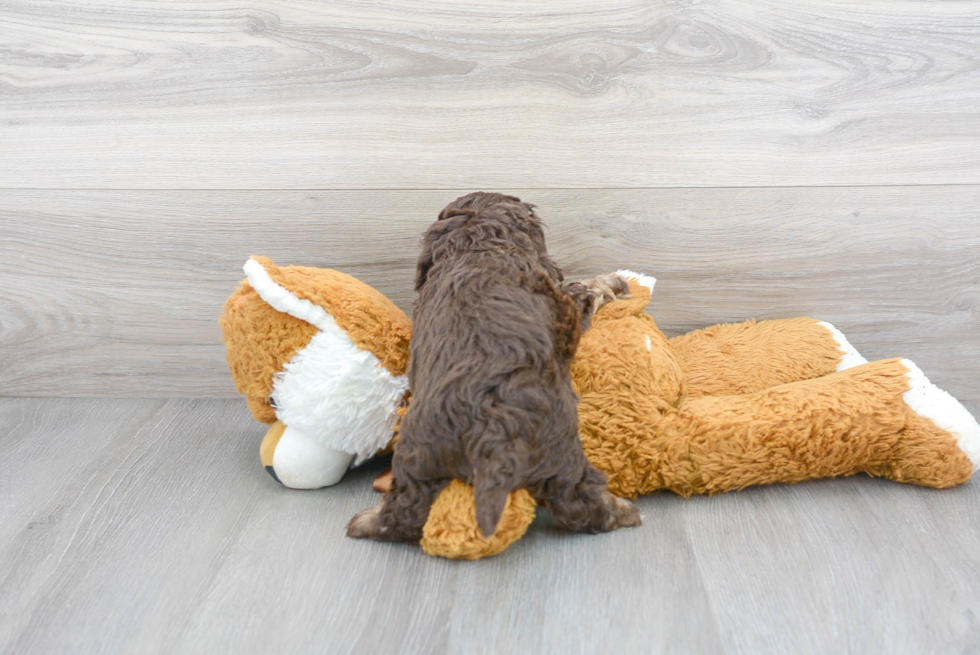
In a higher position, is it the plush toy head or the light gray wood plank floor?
the plush toy head

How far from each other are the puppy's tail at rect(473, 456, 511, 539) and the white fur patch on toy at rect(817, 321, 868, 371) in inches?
24.6

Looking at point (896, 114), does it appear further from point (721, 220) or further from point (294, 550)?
point (294, 550)

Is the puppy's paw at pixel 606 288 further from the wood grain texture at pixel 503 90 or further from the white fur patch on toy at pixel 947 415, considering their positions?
the white fur patch on toy at pixel 947 415

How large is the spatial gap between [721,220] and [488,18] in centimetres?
49

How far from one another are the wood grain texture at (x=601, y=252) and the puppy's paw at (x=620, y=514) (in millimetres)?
411

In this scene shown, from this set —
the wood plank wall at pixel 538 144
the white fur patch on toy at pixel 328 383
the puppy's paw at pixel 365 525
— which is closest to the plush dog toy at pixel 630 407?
the white fur patch on toy at pixel 328 383

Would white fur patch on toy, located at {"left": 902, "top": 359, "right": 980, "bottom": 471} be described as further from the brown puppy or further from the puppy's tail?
the puppy's tail

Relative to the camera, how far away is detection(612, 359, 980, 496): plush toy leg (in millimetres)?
927

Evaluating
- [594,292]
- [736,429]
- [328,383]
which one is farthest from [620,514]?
[328,383]

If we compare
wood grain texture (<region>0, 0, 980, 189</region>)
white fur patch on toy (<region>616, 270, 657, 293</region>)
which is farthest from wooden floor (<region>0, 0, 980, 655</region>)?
white fur patch on toy (<region>616, 270, 657, 293</region>)

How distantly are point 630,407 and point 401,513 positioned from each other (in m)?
0.33

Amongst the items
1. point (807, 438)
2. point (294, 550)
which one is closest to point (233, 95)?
point (294, 550)

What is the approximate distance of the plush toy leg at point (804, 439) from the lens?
36.5 inches

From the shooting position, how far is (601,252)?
3.85 ft
